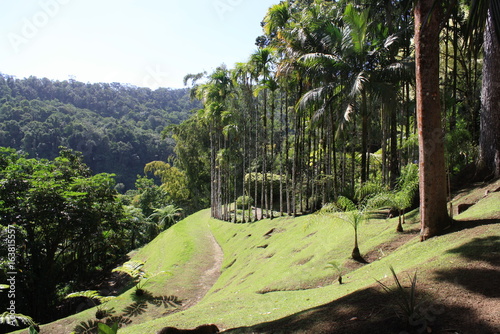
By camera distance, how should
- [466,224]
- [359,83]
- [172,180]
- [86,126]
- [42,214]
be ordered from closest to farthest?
1. [466,224]
2. [359,83]
3. [42,214]
4. [172,180]
5. [86,126]

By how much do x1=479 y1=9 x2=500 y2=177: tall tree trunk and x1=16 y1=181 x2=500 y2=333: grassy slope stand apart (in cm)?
188

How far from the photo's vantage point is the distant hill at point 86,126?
74375 mm

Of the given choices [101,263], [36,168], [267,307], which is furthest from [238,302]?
[101,263]

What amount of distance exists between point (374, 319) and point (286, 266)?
8089 mm

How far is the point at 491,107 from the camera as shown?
33.3ft

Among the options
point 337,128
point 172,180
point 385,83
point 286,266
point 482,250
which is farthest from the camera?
point 172,180

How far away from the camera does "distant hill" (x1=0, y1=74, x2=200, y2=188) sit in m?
74.4

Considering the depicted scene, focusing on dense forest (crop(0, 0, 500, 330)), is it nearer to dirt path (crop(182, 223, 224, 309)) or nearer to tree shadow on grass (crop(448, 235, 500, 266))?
tree shadow on grass (crop(448, 235, 500, 266))

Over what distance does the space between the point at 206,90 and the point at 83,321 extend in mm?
20140

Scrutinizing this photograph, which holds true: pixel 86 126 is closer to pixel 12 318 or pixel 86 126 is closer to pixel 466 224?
pixel 12 318

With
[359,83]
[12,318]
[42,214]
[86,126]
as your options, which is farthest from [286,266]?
[86,126]

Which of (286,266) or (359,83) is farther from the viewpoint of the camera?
(359,83)

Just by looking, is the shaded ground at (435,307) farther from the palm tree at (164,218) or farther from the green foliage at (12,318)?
the palm tree at (164,218)

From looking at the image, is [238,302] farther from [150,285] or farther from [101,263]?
[101,263]
